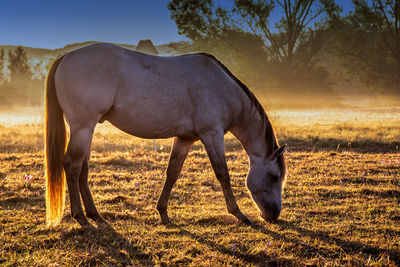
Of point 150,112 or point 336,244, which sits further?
point 150,112

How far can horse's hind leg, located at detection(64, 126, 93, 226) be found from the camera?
3.75 m

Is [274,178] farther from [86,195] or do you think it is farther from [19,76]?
[19,76]

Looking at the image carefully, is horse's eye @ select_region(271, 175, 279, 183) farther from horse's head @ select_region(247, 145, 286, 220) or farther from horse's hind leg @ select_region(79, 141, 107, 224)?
horse's hind leg @ select_region(79, 141, 107, 224)

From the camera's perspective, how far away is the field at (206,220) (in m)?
3.07

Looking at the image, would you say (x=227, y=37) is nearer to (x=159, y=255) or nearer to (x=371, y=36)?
(x=371, y=36)

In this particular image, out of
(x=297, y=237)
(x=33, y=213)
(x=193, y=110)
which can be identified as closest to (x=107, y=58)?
(x=193, y=110)

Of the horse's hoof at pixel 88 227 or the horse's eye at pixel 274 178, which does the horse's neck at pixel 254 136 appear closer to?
the horse's eye at pixel 274 178

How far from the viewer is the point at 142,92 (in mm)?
3811

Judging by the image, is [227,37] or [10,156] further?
[227,37]

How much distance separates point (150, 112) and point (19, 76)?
4566 centimetres

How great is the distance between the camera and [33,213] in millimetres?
4473

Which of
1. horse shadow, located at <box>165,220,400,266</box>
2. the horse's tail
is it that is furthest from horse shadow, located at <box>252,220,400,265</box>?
the horse's tail

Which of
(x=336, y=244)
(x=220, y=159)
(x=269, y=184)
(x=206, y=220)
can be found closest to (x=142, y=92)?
(x=220, y=159)

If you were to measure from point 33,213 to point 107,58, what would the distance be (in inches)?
94.8
